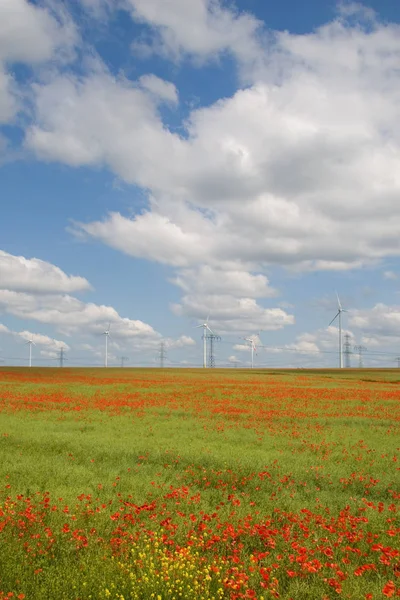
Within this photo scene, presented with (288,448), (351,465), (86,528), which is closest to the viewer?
(86,528)

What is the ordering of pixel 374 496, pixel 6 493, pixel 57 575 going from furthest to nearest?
1. pixel 374 496
2. pixel 6 493
3. pixel 57 575

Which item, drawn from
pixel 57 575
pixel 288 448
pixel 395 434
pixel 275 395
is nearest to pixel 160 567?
pixel 57 575

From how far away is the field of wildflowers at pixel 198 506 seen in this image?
8.85 meters

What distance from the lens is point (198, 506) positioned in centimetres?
1414

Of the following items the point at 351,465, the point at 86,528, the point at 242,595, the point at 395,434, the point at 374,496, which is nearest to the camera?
the point at 242,595

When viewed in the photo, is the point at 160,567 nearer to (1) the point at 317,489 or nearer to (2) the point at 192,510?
(2) the point at 192,510

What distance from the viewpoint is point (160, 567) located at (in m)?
9.31

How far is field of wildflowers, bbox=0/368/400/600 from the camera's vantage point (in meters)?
8.85

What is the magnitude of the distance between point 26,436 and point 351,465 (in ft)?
51.4

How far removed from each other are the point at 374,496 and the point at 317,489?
1895mm

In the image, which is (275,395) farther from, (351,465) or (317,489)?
(317,489)

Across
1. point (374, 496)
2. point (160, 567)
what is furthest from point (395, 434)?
point (160, 567)

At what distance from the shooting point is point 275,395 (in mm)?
50094

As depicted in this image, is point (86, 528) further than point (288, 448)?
No
